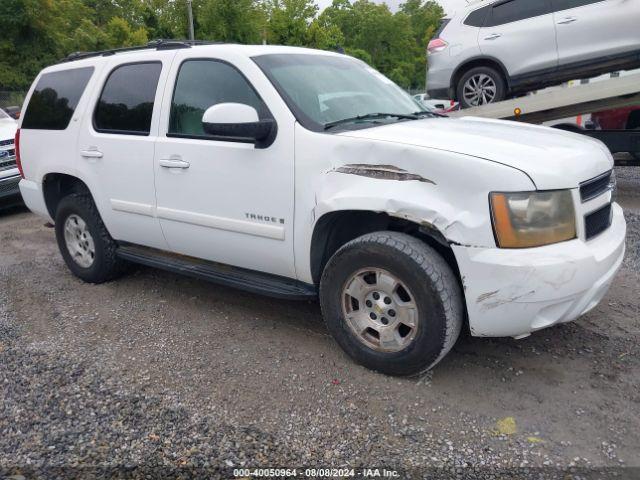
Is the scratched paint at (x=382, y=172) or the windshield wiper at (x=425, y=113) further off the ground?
the windshield wiper at (x=425, y=113)

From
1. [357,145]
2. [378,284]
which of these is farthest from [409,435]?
[357,145]

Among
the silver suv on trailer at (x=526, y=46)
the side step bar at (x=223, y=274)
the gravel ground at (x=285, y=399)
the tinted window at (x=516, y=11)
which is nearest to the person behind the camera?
the gravel ground at (x=285, y=399)

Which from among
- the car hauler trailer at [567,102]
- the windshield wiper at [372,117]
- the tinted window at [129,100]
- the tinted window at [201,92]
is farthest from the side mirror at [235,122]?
the car hauler trailer at [567,102]

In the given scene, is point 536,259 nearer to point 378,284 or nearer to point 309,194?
point 378,284

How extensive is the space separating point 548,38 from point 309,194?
481 cm

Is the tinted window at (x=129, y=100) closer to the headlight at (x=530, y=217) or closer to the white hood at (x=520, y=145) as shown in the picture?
the white hood at (x=520, y=145)

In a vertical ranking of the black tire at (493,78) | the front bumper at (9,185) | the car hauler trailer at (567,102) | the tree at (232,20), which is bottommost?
the front bumper at (9,185)

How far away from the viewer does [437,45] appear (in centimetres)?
750

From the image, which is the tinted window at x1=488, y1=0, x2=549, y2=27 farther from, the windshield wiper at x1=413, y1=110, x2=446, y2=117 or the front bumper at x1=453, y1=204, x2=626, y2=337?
the front bumper at x1=453, y1=204, x2=626, y2=337

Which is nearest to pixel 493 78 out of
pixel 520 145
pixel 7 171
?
pixel 520 145

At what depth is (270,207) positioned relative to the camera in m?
3.45

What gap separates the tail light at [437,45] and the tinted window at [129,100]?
14.7 feet

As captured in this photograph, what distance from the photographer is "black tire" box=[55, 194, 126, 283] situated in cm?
469

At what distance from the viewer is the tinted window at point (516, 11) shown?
6789 millimetres
